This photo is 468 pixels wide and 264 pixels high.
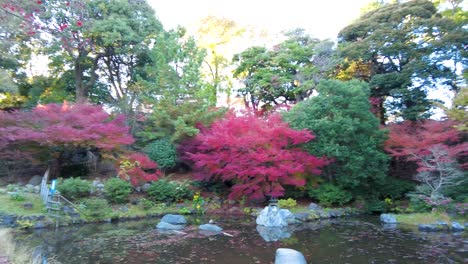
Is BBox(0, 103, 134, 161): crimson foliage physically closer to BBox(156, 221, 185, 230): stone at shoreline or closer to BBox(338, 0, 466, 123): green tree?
BBox(156, 221, 185, 230): stone at shoreline

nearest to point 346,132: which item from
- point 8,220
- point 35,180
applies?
point 8,220

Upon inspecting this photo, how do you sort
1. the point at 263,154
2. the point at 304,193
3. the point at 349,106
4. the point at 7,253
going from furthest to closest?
the point at 304,193, the point at 349,106, the point at 263,154, the point at 7,253

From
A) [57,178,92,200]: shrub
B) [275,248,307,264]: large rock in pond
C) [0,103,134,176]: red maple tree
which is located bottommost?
[275,248,307,264]: large rock in pond

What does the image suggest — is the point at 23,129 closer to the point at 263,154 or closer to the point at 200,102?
the point at 200,102

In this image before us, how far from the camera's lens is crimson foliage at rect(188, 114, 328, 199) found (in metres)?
15.3

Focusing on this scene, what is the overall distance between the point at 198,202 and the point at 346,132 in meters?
7.35

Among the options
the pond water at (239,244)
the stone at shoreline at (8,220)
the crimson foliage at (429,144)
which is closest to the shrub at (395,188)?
the crimson foliage at (429,144)

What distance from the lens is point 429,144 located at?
49.7ft

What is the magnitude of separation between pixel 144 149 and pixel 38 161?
499cm

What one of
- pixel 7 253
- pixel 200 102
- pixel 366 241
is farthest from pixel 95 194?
pixel 366 241

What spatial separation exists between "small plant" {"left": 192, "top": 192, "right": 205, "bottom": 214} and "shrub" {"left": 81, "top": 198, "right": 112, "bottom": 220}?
3884mm

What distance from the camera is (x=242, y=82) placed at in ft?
83.6

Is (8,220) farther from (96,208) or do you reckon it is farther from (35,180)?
(35,180)

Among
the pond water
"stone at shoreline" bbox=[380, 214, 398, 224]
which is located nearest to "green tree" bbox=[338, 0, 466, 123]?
"stone at shoreline" bbox=[380, 214, 398, 224]
